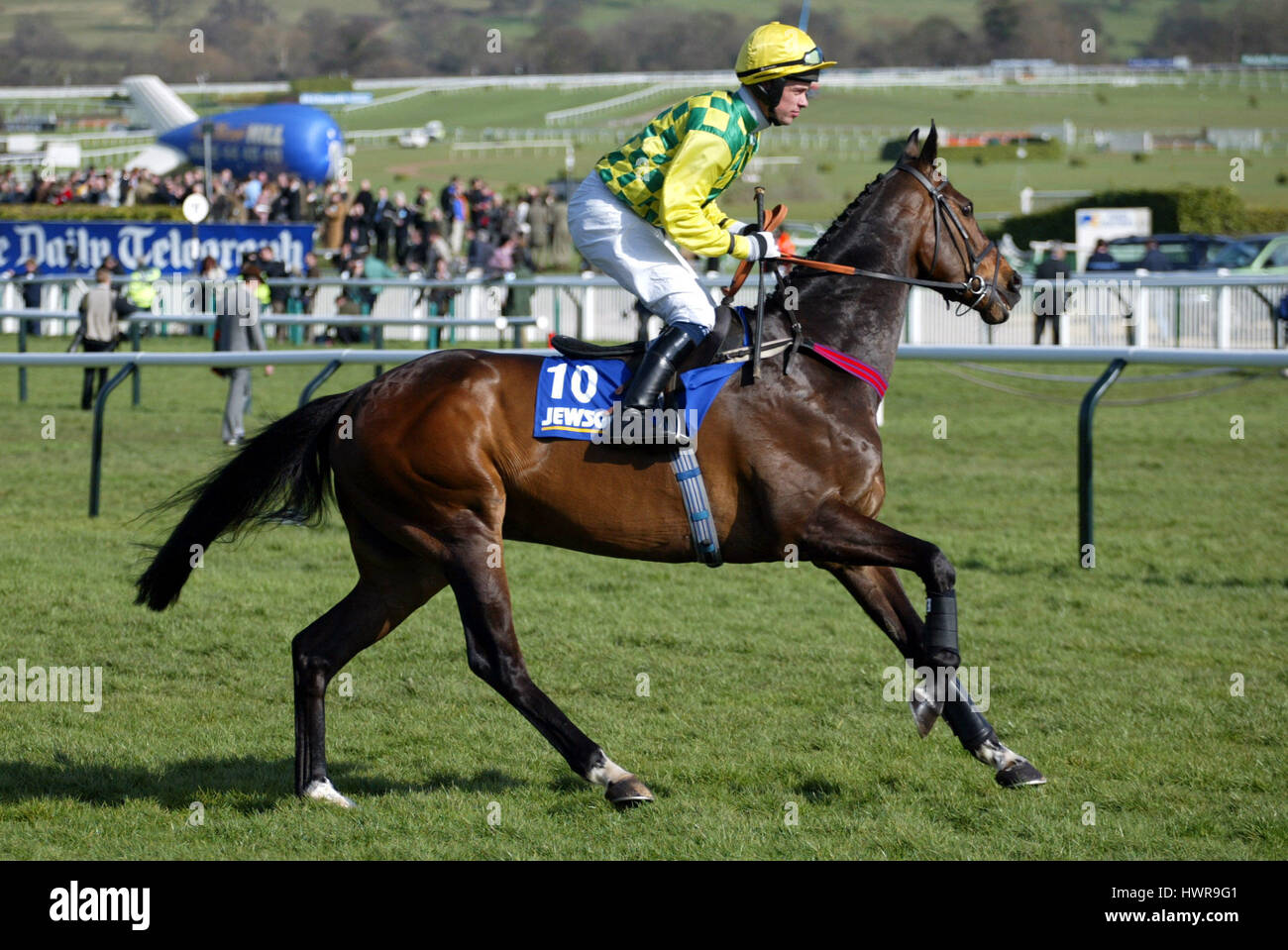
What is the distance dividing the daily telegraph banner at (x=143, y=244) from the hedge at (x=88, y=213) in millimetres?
3520

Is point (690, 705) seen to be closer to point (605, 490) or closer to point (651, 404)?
point (605, 490)

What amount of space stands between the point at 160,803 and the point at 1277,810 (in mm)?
3379

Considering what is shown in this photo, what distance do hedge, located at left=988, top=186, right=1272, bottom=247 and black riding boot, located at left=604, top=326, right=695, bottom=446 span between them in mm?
29290

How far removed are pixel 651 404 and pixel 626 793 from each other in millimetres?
1181

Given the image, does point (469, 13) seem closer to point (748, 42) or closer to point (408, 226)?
point (408, 226)

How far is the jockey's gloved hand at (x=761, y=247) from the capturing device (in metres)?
4.69

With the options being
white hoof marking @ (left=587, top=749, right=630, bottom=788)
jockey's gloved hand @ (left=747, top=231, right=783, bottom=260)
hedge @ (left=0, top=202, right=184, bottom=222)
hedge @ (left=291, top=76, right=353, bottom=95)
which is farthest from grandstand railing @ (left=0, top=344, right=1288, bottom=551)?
hedge @ (left=291, top=76, right=353, bottom=95)

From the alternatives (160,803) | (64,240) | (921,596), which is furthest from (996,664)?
(64,240)

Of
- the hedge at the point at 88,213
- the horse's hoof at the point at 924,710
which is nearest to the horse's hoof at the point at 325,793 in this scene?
the horse's hoof at the point at 924,710

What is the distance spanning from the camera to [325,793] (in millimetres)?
4652

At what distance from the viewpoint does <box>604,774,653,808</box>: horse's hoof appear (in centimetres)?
451

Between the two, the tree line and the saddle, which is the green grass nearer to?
the tree line

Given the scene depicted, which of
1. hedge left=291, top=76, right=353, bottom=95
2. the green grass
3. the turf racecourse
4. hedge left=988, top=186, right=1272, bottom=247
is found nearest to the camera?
the turf racecourse
